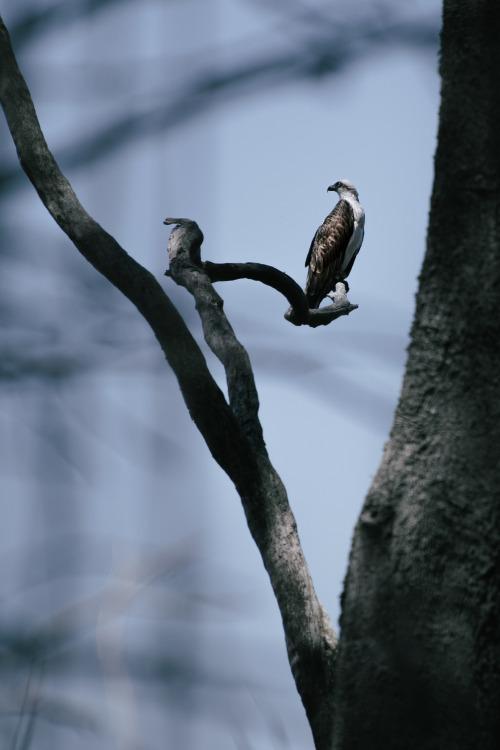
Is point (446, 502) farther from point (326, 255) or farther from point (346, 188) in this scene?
point (346, 188)

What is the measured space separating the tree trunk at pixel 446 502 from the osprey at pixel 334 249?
15.7 ft

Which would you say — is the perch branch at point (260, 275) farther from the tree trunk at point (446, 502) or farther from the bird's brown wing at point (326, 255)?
the bird's brown wing at point (326, 255)

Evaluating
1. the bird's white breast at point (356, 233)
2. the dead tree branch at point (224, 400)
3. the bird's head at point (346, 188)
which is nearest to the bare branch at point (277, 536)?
the dead tree branch at point (224, 400)

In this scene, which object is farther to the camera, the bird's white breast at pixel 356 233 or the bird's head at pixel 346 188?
the bird's head at pixel 346 188

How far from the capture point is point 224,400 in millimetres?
2670

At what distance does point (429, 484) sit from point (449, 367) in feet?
0.93

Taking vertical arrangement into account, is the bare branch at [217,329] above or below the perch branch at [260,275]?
below

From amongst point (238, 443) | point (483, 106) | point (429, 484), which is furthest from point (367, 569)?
point (483, 106)

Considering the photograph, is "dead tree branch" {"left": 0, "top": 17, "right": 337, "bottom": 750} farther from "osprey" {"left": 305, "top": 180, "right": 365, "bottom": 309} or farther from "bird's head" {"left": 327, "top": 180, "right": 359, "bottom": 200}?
"bird's head" {"left": 327, "top": 180, "right": 359, "bottom": 200}

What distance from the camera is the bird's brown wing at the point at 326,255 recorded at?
23.4ft

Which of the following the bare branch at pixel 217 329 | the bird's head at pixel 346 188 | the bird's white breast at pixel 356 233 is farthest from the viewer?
the bird's head at pixel 346 188

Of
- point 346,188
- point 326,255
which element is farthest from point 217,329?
point 346,188

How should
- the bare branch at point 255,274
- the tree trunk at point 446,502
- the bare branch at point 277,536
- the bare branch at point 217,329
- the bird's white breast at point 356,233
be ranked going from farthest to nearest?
the bird's white breast at point 356,233, the bare branch at point 255,274, the bare branch at point 217,329, the bare branch at point 277,536, the tree trunk at point 446,502

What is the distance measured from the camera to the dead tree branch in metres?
2.49
